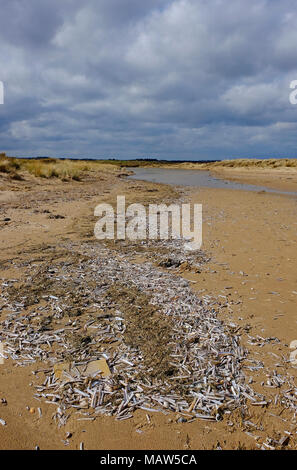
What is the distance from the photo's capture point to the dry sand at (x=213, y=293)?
7.77 ft

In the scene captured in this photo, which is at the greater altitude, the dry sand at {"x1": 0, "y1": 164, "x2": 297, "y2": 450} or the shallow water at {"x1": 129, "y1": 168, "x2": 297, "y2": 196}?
the shallow water at {"x1": 129, "y1": 168, "x2": 297, "y2": 196}

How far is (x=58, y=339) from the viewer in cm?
354

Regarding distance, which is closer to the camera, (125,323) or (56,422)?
(56,422)

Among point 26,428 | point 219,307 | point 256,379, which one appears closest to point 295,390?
point 256,379

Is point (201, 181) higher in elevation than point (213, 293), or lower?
higher

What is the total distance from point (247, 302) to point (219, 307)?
1.70 feet

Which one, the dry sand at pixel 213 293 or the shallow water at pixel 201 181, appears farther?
the shallow water at pixel 201 181

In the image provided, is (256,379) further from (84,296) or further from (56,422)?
(84,296)

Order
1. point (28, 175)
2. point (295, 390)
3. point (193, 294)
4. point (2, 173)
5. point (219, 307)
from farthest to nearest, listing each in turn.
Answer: point (28, 175), point (2, 173), point (193, 294), point (219, 307), point (295, 390)

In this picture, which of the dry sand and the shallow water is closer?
the dry sand

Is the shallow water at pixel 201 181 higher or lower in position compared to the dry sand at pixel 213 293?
higher

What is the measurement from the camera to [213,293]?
485 cm

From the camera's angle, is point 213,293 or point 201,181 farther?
point 201,181

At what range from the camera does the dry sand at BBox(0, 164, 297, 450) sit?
7.77 ft
